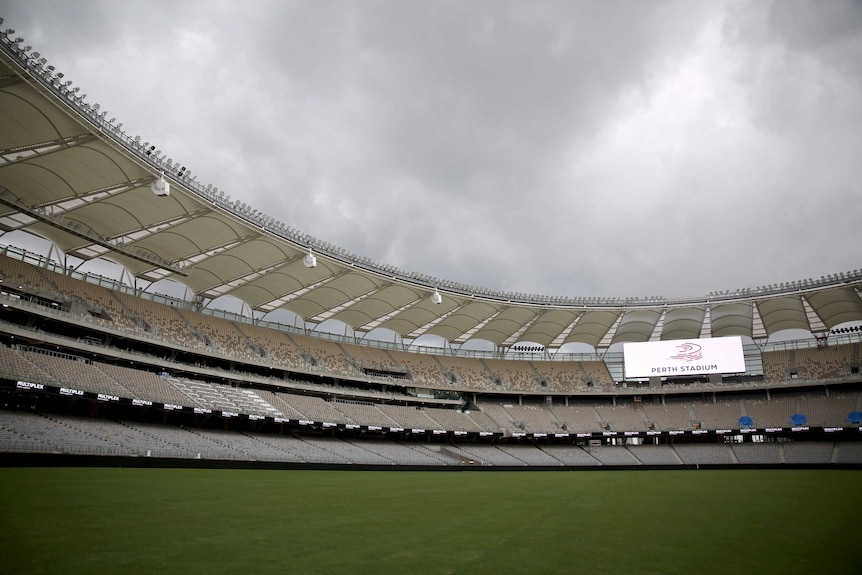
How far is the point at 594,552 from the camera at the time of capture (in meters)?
7.62

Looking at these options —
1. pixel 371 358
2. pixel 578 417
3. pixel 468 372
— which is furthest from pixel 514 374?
pixel 371 358

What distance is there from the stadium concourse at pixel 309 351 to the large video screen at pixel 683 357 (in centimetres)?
53

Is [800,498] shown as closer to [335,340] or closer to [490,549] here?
[490,549]

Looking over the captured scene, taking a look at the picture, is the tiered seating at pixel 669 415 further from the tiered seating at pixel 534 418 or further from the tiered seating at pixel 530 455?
the tiered seating at pixel 530 455

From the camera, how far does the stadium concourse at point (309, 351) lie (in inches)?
1158

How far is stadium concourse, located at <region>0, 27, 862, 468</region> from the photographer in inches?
1158

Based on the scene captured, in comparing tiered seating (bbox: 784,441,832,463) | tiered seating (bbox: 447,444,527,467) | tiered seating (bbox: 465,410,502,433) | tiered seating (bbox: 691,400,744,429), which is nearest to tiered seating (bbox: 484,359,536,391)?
tiered seating (bbox: 465,410,502,433)

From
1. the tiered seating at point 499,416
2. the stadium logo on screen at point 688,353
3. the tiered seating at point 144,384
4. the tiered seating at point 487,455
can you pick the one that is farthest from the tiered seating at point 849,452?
the tiered seating at point 144,384

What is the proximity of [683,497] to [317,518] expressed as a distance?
13865mm

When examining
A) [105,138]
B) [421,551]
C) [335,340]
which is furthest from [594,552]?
[335,340]

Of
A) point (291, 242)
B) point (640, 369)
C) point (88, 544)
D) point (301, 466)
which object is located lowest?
point (301, 466)

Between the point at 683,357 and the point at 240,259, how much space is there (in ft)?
153

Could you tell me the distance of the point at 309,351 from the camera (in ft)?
178

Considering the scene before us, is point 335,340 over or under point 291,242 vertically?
under
